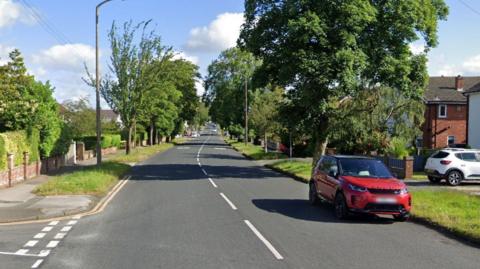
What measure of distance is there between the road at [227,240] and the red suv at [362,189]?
15.1 inches

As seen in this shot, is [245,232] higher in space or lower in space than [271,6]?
lower

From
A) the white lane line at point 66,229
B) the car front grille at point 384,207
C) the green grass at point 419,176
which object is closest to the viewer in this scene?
the white lane line at point 66,229

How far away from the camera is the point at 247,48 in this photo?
30.7 m

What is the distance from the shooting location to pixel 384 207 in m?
13.6

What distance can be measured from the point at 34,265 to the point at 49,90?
2371 centimetres

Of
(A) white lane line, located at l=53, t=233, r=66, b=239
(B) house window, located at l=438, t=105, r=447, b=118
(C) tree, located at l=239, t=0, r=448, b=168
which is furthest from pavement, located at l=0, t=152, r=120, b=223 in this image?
(B) house window, located at l=438, t=105, r=447, b=118

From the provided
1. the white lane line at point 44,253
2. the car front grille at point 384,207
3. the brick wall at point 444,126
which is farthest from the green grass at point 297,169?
the brick wall at point 444,126

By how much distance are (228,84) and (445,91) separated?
168ft

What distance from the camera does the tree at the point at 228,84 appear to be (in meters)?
97.6

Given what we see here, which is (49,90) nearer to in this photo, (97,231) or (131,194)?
(131,194)

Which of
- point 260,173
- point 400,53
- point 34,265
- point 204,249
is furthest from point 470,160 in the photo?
point 34,265

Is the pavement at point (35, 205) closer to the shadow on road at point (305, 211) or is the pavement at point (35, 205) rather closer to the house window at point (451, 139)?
the shadow on road at point (305, 211)

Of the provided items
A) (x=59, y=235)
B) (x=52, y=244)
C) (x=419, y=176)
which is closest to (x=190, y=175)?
(x=419, y=176)

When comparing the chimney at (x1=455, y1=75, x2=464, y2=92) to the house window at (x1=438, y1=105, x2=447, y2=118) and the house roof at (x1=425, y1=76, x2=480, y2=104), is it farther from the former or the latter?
the house window at (x1=438, y1=105, x2=447, y2=118)
